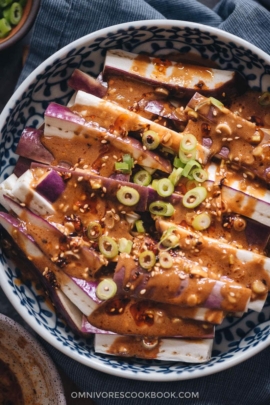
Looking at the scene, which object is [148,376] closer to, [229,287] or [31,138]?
[229,287]

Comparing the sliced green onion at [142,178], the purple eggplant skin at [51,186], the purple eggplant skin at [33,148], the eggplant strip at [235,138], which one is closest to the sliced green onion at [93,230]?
the purple eggplant skin at [51,186]

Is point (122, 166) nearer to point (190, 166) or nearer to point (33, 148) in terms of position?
point (190, 166)

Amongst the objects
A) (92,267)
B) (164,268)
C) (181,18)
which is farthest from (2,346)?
(181,18)

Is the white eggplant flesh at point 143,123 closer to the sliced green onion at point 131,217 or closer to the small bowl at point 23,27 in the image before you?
the sliced green onion at point 131,217

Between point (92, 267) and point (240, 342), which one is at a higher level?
point (92, 267)

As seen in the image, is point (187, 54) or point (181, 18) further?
point (181, 18)

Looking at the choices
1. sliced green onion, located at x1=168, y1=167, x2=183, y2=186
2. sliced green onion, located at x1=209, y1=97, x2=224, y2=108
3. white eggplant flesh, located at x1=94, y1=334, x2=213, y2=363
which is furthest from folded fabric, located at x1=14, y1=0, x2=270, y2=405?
sliced green onion, located at x1=168, y1=167, x2=183, y2=186

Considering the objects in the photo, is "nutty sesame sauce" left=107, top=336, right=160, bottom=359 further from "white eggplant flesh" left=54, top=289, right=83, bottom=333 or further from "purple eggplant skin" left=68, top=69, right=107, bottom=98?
"purple eggplant skin" left=68, top=69, right=107, bottom=98
